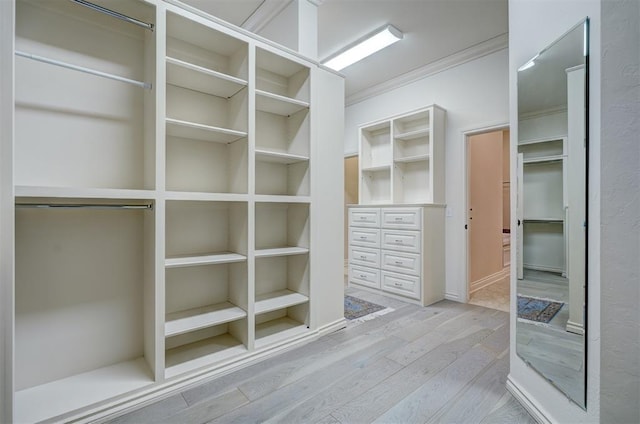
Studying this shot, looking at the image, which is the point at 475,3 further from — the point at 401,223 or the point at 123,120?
the point at 123,120

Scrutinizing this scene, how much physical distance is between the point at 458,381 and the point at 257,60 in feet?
9.05

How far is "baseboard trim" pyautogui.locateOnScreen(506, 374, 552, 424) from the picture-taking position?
148 centimetres

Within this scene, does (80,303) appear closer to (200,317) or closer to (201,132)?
(200,317)

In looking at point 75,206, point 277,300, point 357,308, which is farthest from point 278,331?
point 75,206

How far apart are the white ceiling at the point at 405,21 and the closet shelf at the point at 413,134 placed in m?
0.92

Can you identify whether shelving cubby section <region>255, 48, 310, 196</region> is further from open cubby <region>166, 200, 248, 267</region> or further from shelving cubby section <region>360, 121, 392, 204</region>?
shelving cubby section <region>360, 121, 392, 204</region>

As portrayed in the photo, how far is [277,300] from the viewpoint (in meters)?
2.42

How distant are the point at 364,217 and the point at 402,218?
582 mm

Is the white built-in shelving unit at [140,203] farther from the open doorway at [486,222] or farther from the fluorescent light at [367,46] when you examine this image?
the open doorway at [486,222]

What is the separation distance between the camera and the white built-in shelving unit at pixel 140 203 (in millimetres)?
1605

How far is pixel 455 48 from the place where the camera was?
3.46 meters

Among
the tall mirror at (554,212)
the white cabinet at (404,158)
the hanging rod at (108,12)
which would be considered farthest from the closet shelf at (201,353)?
the white cabinet at (404,158)

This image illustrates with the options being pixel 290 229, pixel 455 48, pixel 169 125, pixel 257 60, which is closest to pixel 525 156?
pixel 290 229

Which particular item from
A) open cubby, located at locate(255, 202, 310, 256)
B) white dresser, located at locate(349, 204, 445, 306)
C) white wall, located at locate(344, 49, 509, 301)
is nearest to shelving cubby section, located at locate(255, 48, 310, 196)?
open cubby, located at locate(255, 202, 310, 256)
